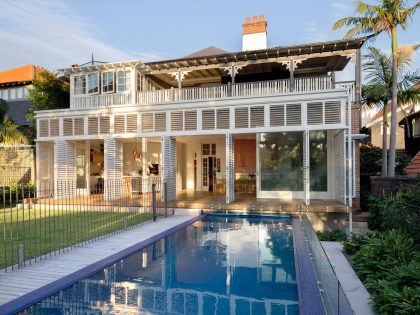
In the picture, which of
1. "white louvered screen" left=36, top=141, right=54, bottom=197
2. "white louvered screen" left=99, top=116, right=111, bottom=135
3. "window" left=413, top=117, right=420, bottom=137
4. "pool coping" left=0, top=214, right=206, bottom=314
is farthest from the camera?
"window" left=413, top=117, right=420, bottom=137

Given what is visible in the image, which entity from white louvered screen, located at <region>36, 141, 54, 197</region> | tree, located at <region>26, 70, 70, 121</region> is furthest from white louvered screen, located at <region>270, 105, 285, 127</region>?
tree, located at <region>26, 70, 70, 121</region>

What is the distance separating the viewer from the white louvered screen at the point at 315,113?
11625 millimetres

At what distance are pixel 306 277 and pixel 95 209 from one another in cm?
996

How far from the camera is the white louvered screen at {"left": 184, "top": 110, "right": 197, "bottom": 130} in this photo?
13188 mm

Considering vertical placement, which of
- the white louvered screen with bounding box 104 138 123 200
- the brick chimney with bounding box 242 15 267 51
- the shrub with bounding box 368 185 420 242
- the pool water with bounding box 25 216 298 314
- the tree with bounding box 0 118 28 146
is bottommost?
the pool water with bounding box 25 216 298 314

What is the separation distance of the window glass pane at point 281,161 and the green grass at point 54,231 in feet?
17.7

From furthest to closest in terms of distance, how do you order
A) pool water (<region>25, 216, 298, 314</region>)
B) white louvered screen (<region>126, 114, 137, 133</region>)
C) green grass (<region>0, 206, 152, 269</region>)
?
white louvered screen (<region>126, 114, 137, 133</region>) < green grass (<region>0, 206, 152, 269</region>) < pool water (<region>25, 216, 298, 314</region>)

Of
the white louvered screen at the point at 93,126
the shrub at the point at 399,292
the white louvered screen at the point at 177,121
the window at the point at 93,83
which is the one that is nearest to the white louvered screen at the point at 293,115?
the white louvered screen at the point at 177,121

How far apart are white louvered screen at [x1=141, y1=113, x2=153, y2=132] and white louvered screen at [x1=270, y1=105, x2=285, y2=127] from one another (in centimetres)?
530

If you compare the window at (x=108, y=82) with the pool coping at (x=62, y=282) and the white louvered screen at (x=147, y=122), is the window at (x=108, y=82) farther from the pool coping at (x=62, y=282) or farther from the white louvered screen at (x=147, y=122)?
the pool coping at (x=62, y=282)

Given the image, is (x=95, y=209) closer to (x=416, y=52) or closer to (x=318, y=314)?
(x=318, y=314)

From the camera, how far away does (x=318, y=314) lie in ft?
12.0

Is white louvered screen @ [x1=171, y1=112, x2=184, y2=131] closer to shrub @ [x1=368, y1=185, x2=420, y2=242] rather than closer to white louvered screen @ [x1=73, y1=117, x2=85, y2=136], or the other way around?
white louvered screen @ [x1=73, y1=117, x2=85, y2=136]

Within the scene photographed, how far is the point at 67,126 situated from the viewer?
1509 cm
